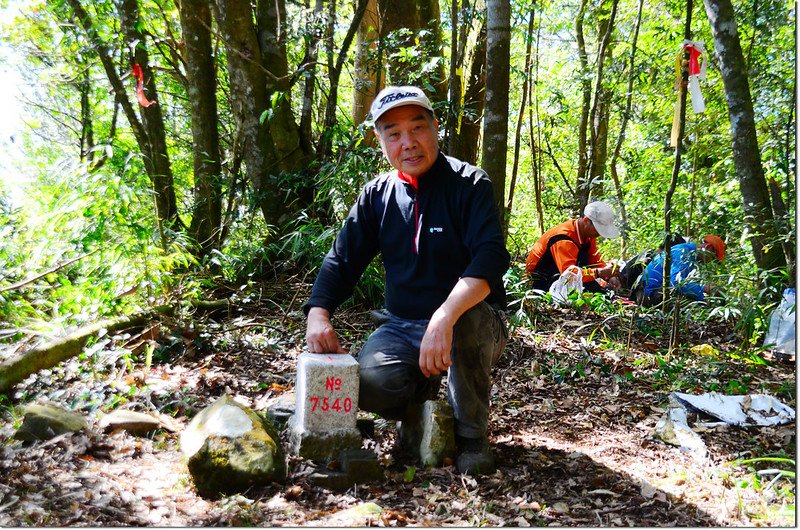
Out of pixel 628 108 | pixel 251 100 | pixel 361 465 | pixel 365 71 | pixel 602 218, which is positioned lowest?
pixel 361 465

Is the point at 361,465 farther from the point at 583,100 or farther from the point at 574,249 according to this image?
the point at 583,100

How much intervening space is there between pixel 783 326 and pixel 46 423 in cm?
476

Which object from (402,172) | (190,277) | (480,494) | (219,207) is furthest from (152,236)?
(480,494)

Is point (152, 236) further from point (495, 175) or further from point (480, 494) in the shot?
point (480, 494)

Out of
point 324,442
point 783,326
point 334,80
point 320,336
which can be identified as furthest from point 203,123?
point 783,326

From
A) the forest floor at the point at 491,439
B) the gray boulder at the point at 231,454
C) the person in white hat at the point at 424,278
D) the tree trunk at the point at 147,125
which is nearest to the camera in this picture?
the forest floor at the point at 491,439

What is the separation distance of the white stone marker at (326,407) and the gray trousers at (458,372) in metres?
0.13

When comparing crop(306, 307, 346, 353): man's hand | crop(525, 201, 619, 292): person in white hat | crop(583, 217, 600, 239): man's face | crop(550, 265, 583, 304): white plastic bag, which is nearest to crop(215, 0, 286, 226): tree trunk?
crop(525, 201, 619, 292): person in white hat

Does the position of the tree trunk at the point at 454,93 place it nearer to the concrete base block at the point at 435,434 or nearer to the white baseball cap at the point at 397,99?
the white baseball cap at the point at 397,99

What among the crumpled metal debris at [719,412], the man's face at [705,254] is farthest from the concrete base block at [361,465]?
the man's face at [705,254]

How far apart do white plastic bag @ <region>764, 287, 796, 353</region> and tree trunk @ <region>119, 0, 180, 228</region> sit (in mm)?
5168

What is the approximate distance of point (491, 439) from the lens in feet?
10.7

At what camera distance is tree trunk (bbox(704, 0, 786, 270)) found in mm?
4418

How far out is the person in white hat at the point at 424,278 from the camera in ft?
9.04
